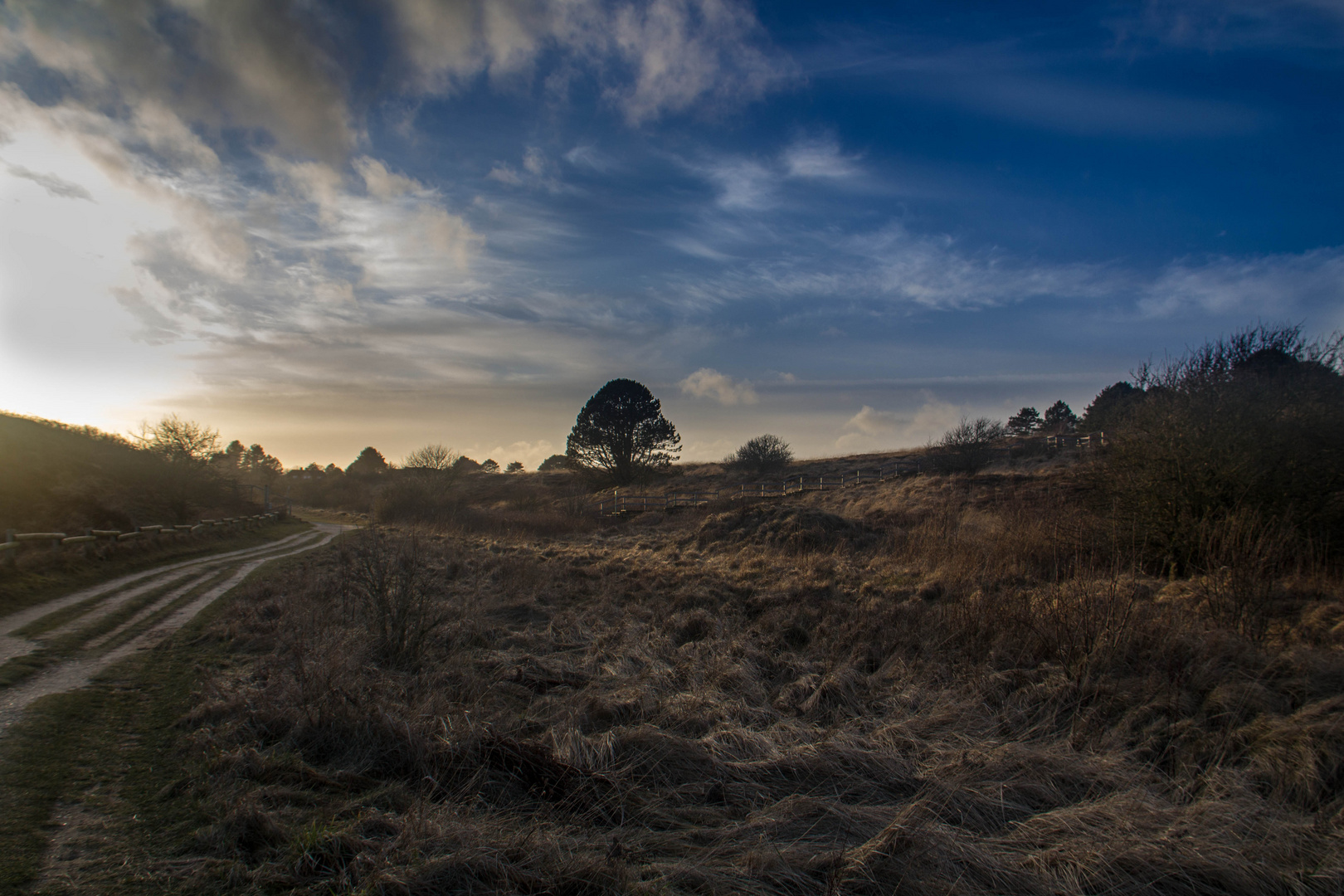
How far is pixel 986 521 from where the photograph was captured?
16828 mm

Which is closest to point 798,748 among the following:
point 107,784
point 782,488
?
point 107,784

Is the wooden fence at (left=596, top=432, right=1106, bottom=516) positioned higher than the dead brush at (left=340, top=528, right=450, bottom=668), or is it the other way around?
the wooden fence at (left=596, top=432, right=1106, bottom=516)

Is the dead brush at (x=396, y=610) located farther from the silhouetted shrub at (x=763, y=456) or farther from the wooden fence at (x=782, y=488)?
the silhouetted shrub at (x=763, y=456)

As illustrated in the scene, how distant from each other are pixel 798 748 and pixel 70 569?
1800cm

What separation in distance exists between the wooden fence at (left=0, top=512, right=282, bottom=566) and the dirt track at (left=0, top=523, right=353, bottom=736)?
166 centimetres

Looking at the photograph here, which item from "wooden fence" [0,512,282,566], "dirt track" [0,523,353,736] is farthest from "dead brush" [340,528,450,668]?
"wooden fence" [0,512,282,566]

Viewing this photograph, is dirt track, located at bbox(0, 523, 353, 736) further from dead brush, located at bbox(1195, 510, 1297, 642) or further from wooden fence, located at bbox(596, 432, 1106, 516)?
wooden fence, located at bbox(596, 432, 1106, 516)

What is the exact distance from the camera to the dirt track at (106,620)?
6.25m

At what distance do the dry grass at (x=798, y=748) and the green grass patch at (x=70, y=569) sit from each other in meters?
5.82

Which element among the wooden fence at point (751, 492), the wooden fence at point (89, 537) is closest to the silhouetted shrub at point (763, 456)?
the wooden fence at point (751, 492)

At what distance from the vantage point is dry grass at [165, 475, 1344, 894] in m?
3.25

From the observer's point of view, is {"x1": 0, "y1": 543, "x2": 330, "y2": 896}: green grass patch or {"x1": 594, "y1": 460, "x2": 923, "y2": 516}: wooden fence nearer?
{"x1": 0, "y1": 543, "x2": 330, "y2": 896}: green grass patch

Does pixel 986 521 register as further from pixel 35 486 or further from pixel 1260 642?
pixel 35 486

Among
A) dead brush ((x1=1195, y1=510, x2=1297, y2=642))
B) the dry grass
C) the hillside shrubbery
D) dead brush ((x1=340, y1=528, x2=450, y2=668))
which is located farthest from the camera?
the hillside shrubbery
